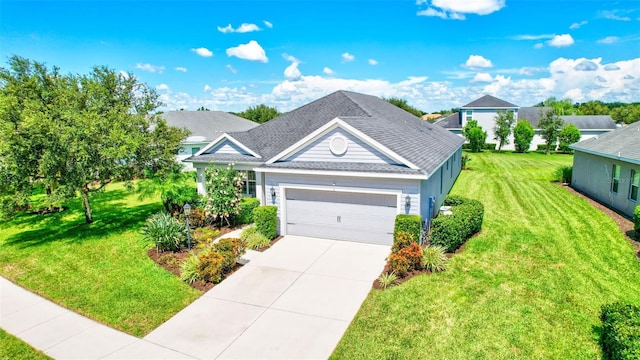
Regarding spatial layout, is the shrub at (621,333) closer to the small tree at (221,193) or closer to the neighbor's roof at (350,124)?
the neighbor's roof at (350,124)

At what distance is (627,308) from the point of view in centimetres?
702

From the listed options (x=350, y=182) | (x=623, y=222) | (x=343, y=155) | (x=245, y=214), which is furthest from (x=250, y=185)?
(x=623, y=222)

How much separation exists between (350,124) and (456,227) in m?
4.94

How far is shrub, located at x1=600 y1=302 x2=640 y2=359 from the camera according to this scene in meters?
5.87

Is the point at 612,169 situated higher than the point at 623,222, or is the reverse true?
the point at 612,169

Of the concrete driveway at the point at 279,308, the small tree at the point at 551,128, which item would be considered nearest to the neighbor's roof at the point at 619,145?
the concrete driveway at the point at 279,308

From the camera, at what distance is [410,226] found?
11523 mm

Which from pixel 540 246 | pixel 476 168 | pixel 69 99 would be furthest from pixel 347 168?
pixel 476 168

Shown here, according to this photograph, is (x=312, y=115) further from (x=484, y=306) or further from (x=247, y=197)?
(x=484, y=306)

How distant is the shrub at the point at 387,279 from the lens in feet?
31.7

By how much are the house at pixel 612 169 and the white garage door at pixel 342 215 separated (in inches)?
397

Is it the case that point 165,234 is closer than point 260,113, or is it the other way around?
point 165,234

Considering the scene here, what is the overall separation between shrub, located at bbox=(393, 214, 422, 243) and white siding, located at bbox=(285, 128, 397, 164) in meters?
1.98

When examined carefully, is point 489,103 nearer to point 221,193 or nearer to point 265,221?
point 221,193
